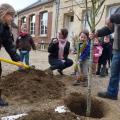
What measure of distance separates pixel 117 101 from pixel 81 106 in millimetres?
912

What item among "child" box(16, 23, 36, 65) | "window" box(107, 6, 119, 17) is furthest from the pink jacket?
"window" box(107, 6, 119, 17)

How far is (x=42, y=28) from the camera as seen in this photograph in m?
34.2

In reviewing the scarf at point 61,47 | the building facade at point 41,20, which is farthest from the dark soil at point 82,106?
the building facade at point 41,20

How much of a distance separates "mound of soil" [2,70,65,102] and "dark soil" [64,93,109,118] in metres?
0.39

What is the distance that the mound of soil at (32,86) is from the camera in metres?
7.16

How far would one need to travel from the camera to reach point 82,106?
695 centimetres

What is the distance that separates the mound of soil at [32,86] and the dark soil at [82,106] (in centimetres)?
39

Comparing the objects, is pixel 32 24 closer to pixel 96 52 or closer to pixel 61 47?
pixel 96 52

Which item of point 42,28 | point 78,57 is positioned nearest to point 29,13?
point 42,28

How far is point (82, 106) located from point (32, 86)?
1.17 meters

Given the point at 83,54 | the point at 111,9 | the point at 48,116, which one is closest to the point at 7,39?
the point at 48,116

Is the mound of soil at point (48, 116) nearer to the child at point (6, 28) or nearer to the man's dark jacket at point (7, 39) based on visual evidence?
the child at point (6, 28)

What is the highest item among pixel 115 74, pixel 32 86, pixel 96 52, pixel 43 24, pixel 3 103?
pixel 43 24

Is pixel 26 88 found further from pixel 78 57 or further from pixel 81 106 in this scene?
pixel 78 57
